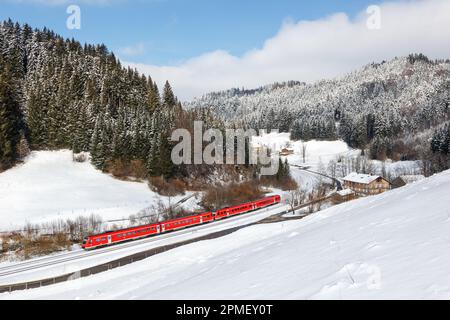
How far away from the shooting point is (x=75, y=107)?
7969cm

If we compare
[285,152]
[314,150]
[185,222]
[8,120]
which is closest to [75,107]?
[8,120]

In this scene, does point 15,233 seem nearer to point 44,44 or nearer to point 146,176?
point 146,176

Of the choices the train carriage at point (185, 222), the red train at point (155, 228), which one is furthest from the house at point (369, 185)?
the train carriage at point (185, 222)

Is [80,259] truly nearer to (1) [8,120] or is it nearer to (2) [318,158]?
(1) [8,120]

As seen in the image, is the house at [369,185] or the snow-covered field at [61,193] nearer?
the snow-covered field at [61,193]

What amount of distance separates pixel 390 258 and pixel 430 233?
2.41 meters

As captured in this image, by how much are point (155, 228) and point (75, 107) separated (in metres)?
42.5

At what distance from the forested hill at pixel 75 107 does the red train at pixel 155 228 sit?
19391 millimetres

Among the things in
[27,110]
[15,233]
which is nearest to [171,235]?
[15,233]

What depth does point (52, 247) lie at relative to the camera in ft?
153

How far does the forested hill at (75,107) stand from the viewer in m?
73.2

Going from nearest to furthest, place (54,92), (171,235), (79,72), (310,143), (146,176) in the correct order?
(171,235) < (146,176) < (54,92) < (79,72) < (310,143)

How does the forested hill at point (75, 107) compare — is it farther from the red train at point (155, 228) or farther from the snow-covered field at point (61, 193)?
the red train at point (155, 228)

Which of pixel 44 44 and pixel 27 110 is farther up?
pixel 44 44
